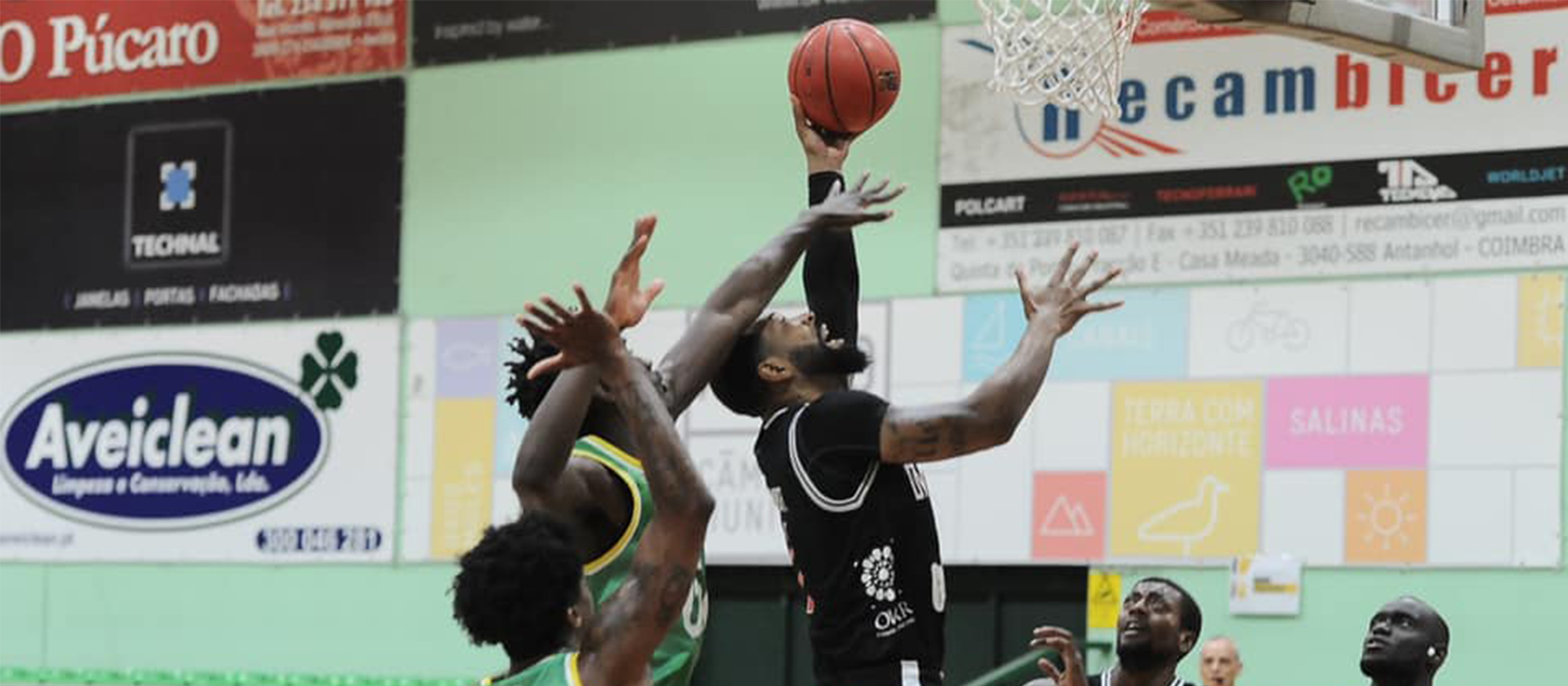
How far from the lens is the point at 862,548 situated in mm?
5992

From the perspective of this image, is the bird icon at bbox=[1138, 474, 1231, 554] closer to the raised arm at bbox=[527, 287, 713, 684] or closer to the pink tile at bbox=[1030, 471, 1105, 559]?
the pink tile at bbox=[1030, 471, 1105, 559]

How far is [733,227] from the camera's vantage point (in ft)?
46.2

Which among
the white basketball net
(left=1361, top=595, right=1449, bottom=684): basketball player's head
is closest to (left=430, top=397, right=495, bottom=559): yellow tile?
the white basketball net

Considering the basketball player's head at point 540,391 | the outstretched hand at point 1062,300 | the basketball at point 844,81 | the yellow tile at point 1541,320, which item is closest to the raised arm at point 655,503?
the basketball player's head at point 540,391

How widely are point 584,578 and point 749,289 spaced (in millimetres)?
1468

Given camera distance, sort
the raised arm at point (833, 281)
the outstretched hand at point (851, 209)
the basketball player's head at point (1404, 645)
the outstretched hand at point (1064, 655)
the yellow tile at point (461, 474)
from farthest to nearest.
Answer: the yellow tile at point (461, 474), the basketball player's head at point (1404, 645), the outstretched hand at point (1064, 655), the raised arm at point (833, 281), the outstretched hand at point (851, 209)

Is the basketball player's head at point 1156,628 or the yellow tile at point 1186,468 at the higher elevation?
the yellow tile at point 1186,468

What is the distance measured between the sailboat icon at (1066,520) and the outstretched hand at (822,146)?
6.16m

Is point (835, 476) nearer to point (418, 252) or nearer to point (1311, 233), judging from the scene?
point (1311, 233)

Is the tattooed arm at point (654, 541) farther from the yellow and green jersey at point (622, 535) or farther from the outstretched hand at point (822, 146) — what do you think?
the outstretched hand at point (822, 146)

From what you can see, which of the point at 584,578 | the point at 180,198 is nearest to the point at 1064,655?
the point at 584,578

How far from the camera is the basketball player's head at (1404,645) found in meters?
7.92

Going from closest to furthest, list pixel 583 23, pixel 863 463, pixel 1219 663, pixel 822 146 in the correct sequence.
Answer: pixel 863 463
pixel 822 146
pixel 1219 663
pixel 583 23

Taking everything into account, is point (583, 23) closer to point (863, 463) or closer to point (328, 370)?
point (328, 370)
